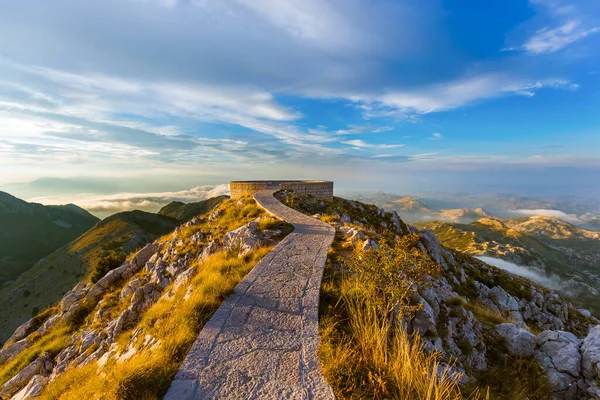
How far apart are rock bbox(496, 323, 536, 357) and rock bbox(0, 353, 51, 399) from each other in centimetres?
1783

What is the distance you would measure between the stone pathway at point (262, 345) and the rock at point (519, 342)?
5966 mm

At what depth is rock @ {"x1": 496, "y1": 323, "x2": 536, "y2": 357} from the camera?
296 inches

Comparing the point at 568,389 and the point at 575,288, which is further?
the point at 575,288

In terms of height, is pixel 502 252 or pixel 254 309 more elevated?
pixel 254 309

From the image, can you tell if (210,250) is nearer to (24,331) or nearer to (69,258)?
(24,331)

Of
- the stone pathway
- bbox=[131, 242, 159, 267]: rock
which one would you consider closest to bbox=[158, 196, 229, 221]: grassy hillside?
bbox=[131, 242, 159, 267]: rock

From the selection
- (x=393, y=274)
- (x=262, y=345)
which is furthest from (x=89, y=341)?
(x=393, y=274)

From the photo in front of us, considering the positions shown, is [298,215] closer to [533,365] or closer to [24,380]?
[533,365]

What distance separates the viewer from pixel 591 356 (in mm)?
6668

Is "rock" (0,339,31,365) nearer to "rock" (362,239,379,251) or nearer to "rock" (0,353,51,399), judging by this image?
"rock" (0,353,51,399)

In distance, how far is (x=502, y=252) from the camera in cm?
17375

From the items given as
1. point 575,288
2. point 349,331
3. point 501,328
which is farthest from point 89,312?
point 575,288

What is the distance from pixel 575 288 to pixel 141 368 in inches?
8987

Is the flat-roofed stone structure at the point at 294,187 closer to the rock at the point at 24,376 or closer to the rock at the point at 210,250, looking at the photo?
the rock at the point at 210,250
